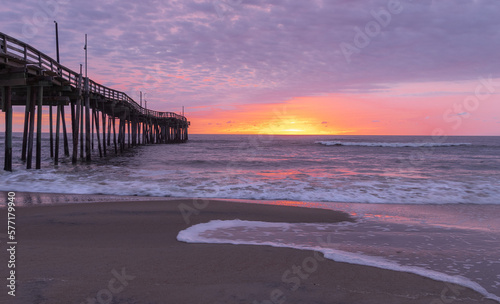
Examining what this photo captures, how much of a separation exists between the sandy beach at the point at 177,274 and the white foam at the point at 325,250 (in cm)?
13

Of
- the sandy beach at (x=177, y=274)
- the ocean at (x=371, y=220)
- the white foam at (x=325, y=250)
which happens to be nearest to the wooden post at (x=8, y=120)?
the ocean at (x=371, y=220)

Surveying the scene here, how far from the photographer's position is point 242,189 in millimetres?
10836

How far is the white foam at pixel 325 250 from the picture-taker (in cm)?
335

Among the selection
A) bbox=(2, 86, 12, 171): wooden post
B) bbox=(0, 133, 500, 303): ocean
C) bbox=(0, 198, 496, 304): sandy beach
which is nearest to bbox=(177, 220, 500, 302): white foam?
bbox=(0, 133, 500, 303): ocean

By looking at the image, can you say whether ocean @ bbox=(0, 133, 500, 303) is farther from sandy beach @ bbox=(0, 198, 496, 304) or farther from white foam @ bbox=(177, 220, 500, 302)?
sandy beach @ bbox=(0, 198, 496, 304)

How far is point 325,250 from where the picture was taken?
166 inches

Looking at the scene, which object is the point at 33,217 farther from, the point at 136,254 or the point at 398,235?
the point at 398,235

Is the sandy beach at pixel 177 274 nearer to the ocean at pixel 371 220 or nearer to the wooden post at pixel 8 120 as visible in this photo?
the ocean at pixel 371 220

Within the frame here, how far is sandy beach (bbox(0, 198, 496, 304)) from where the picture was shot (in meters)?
2.85

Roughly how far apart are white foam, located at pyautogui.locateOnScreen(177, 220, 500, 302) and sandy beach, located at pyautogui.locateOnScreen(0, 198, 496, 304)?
0.44ft

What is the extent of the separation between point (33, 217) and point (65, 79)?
11779 millimetres

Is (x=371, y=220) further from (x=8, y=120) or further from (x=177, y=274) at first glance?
(x=8, y=120)

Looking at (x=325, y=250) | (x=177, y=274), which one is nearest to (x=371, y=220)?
(x=325, y=250)

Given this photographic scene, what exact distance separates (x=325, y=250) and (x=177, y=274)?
195cm
